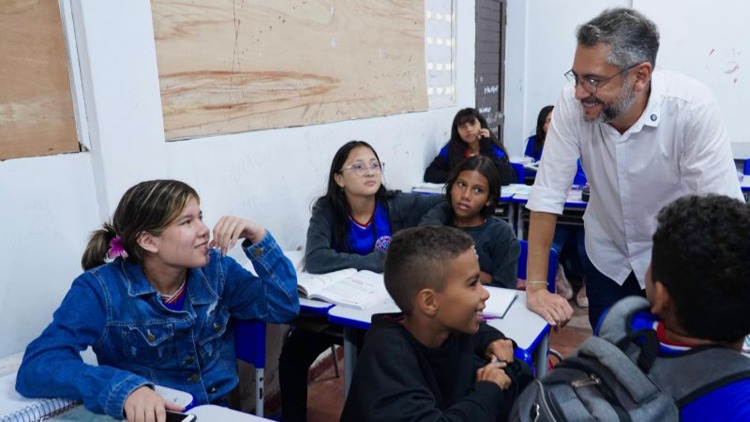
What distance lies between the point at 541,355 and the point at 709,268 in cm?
102

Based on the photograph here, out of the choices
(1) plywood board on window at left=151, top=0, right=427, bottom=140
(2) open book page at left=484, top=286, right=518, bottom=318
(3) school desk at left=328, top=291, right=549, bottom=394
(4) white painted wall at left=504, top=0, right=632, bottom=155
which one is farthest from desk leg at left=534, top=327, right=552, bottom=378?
(4) white painted wall at left=504, top=0, right=632, bottom=155

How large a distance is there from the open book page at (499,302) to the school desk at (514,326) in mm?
15

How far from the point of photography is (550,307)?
1753 mm

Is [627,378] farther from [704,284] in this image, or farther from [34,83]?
[34,83]

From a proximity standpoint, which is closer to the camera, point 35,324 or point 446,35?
point 35,324

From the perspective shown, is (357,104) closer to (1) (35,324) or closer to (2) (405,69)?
(2) (405,69)

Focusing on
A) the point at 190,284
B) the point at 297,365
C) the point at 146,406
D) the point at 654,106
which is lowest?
the point at 297,365

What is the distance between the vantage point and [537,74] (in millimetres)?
6398

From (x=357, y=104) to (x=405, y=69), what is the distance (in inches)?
26.9

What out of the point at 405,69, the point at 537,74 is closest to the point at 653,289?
the point at 405,69

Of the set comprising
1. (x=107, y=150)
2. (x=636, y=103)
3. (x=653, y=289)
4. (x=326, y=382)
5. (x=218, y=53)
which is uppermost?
(x=218, y=53)

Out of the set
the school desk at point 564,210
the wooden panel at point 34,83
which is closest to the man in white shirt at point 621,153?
the wooden panel at point 34,83

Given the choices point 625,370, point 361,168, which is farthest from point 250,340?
point 625,370

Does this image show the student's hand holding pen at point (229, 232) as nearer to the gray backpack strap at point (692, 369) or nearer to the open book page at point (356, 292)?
the open book page at point (356, 292)
